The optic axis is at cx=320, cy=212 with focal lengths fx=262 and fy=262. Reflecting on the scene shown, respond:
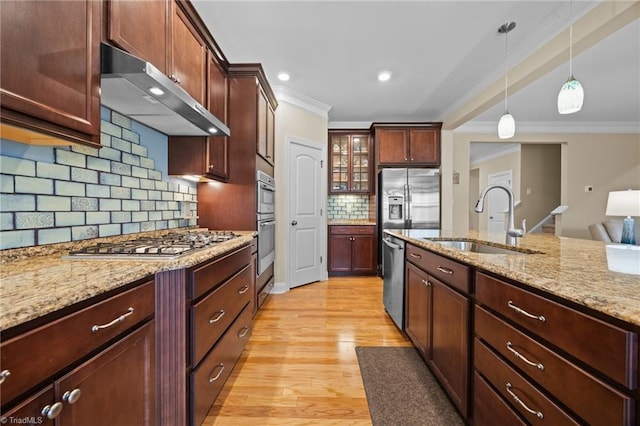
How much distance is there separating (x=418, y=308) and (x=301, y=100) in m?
3.05

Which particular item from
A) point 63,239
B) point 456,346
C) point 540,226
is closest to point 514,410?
point 456,346

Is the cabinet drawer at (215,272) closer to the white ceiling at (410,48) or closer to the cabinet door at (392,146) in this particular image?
the white ceiling at (410,48)

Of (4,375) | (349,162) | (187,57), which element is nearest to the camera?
(4,375)

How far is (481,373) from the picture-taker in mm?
1124

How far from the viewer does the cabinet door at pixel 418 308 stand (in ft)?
5.59

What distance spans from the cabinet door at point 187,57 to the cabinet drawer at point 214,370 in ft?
5.16

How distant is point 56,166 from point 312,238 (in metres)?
2.90

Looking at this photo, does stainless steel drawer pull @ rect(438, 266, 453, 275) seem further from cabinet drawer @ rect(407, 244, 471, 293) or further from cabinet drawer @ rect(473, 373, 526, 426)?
cabinet drawer @ rect(473, 373, 526, 426)

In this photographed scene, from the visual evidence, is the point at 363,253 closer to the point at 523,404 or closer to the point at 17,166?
the point at 523,404

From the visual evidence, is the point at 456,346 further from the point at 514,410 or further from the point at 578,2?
the point at 578,2

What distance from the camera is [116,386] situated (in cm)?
79

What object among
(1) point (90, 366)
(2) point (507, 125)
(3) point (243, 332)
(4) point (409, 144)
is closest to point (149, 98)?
(1) point (90, 366)

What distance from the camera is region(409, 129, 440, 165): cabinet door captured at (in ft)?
14.1

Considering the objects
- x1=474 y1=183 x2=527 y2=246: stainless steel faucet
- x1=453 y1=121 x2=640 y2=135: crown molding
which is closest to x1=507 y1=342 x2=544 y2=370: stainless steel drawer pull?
x1=474 y1=183 x2=527 y2=246: stainless steel faucet
